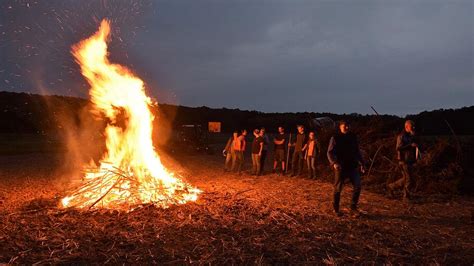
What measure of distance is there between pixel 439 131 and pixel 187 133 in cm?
1622

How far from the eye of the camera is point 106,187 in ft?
26.9

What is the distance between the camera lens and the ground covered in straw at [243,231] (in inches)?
197

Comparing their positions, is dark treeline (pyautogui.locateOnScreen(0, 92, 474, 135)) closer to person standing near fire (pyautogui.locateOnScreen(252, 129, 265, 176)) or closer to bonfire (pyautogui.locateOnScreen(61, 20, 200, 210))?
person standing near fire (pyautogui.locateOnScreen(252, 129, 265, 176))

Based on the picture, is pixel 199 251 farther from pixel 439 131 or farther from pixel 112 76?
pixel 439 131

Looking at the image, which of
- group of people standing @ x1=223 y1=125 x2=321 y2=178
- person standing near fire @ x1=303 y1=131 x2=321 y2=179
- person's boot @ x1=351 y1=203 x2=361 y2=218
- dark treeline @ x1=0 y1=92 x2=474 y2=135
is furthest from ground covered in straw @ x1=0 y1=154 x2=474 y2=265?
dark treeline @ x1=0 y1=92 x2=474 y2=135

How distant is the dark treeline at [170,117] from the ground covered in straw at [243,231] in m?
16.1

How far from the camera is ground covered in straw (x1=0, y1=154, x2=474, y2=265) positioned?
197 inches

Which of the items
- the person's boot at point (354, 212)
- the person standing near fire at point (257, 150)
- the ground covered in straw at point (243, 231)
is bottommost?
the ground covered in straw at point (243, 231)

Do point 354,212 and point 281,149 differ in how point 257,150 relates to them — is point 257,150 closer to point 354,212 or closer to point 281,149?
point 281,149

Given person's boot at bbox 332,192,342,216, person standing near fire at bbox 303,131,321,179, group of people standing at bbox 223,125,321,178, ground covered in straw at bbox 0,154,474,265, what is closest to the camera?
ground covered in straw at bbox 0,154,474,265

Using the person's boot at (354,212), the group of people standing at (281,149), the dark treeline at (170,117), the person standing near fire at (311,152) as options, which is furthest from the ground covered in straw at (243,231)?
the dark treeline at (170,117)

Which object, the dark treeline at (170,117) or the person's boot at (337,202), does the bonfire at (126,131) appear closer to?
the person's boot at (337,202)

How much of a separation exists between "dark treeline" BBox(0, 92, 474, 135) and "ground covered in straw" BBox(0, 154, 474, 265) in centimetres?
1609

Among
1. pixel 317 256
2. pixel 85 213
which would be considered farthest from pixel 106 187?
pixel 317 256
